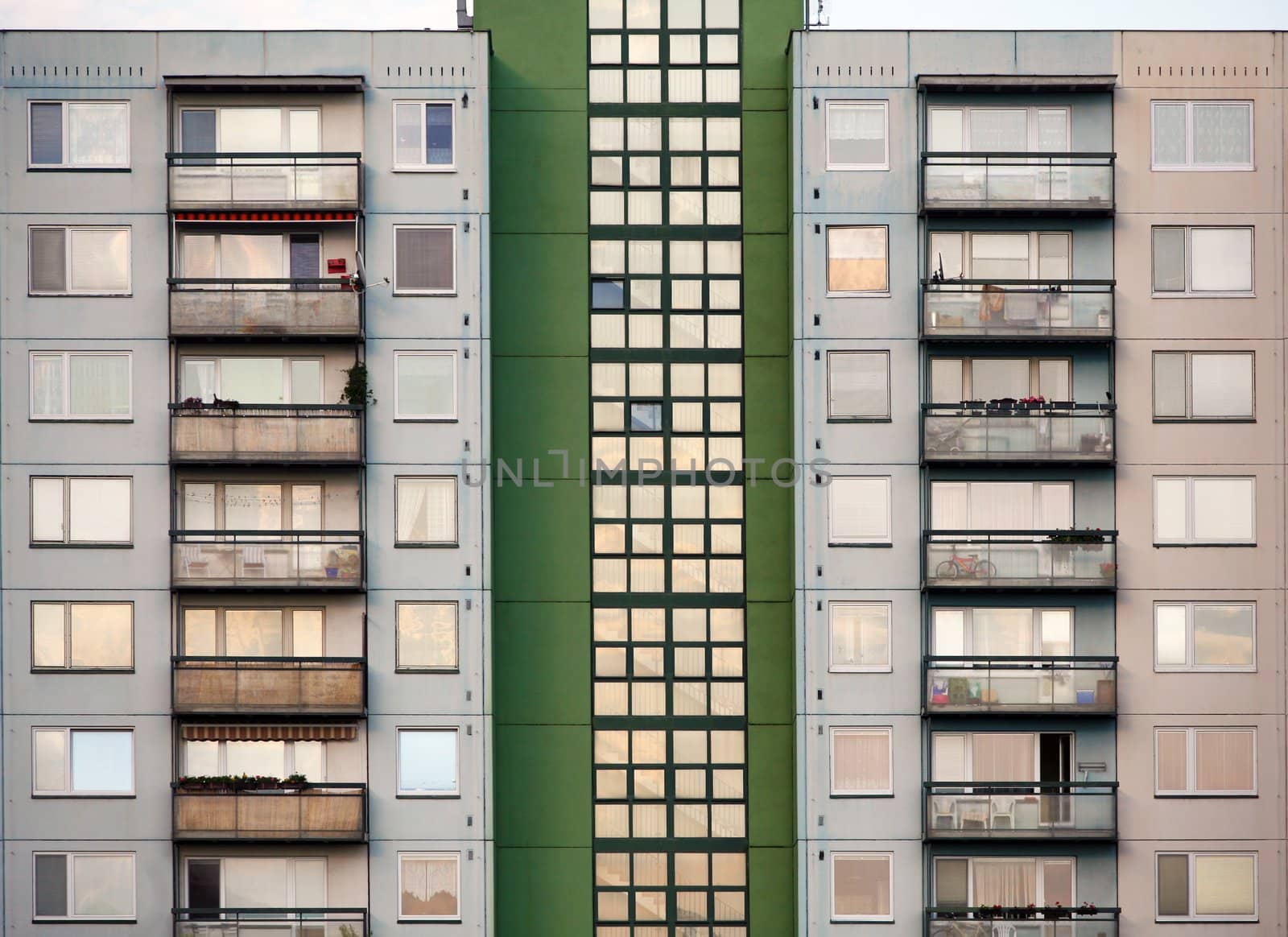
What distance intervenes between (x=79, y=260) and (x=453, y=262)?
27.8 feet

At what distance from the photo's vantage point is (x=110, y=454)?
26359 millimetres

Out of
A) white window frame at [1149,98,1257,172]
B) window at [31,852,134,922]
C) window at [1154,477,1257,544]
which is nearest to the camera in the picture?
window at [31,852,134,922]

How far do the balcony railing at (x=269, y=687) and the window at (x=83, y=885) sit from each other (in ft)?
12.8

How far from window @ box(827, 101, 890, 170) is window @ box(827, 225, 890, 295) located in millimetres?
1509

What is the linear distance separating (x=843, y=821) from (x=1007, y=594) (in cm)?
626

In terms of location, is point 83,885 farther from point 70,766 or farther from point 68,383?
point 68,383

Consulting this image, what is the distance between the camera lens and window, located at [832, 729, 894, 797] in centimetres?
2622

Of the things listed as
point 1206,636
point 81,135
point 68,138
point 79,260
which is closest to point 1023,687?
point 1206,636

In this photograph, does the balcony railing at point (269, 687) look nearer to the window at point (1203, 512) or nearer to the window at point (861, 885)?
the window at point (861, 885)

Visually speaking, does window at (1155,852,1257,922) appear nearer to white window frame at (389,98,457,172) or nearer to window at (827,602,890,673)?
window at (827,602,890,673)

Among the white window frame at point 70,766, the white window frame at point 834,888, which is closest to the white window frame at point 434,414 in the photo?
the white window frame at point 70,766

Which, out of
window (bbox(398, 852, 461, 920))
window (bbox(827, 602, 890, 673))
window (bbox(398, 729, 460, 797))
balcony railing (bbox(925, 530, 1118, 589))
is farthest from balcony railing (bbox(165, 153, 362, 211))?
balcony railing (bbox(925, 530, 1118, 589))

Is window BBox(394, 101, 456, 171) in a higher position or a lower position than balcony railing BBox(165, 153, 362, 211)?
higher

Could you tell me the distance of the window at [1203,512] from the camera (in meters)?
26.6
